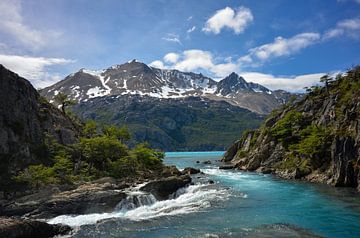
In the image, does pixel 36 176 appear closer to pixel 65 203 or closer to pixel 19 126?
pixel 65 203

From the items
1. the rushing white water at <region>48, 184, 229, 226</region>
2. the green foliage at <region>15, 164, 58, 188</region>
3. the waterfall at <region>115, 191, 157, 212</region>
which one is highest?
the green foliage at <region>15, 164, 58, 188</region>

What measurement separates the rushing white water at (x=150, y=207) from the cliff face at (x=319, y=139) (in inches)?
936

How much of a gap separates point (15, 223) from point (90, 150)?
38.3 metres

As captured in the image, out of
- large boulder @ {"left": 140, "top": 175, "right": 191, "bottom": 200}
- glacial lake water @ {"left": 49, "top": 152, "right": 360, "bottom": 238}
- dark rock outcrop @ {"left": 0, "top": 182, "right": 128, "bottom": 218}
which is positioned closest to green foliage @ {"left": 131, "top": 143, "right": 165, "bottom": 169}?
large boulder @ {"left": 140, "top": 175, "right": 191, "bottom": 200}

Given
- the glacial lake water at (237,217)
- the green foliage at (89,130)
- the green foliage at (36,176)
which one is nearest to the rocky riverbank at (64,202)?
the glacial lake water at (237,217)

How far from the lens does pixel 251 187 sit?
68188 millimetres

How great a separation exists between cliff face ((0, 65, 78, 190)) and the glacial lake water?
20.5 m

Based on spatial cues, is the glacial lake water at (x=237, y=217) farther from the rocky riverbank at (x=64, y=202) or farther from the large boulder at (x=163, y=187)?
the large boulder at (x=163, y=187)

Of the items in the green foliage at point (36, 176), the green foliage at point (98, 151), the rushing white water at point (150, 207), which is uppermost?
the green foliage at point (98, 151)

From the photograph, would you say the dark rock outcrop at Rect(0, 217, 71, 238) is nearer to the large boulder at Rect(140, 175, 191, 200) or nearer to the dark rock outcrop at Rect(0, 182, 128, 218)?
the dark rock outcrop at Rect(0, 182, 128, 218)

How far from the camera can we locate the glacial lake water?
3488 cm

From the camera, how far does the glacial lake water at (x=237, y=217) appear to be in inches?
1373

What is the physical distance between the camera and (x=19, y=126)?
6144 cm

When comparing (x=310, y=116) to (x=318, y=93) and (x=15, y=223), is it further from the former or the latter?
(x=15, y=223)
